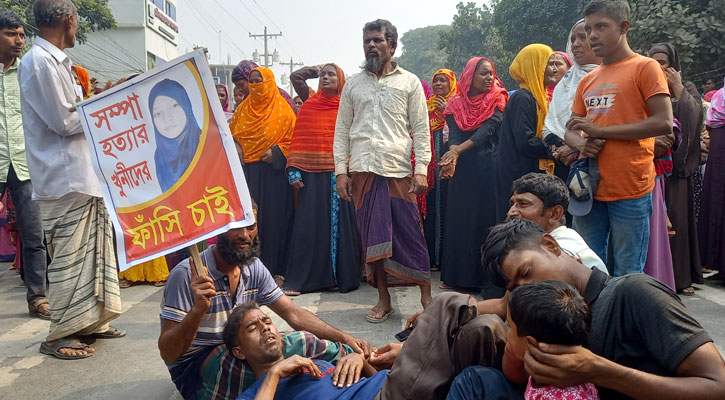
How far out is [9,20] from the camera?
426 centimetres

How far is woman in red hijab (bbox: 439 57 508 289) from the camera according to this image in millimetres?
5035

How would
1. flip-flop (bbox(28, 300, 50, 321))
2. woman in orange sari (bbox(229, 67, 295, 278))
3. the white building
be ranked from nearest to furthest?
flip-flop (bbox(28, 300, 50, 321)), woman in orange sari (bbox(229, 67, 295, 278)), the white building

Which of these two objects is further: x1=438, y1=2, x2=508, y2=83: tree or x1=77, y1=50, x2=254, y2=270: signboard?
x1=438, y1=2, x2=508, y2=83: tree

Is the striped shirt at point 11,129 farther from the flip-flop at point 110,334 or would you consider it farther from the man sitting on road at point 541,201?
the man sitting on road at point 541,201

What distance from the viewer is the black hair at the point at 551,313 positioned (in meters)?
1.65

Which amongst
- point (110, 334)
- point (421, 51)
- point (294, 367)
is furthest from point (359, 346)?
point (421, 51)

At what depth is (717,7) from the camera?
8789mm

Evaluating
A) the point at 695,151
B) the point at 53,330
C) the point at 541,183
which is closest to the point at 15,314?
the point at 53,330

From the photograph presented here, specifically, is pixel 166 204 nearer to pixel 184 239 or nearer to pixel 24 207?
pixel 184 239

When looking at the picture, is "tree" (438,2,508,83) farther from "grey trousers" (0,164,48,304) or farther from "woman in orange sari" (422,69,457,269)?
"grey trousers" (0,164,48,304)

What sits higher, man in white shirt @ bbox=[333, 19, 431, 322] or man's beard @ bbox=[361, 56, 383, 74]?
man's beard @ bbox=[361, 56, 383, 74]

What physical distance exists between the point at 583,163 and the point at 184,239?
7.46 feet

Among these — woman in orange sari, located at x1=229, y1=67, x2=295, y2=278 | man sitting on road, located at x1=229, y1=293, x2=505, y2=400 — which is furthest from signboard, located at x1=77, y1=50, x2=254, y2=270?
woman in orange sari, located at x1=229, y1=67, x2=295, y2=278

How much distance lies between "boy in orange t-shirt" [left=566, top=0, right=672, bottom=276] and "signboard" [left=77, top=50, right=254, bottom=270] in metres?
2.00
